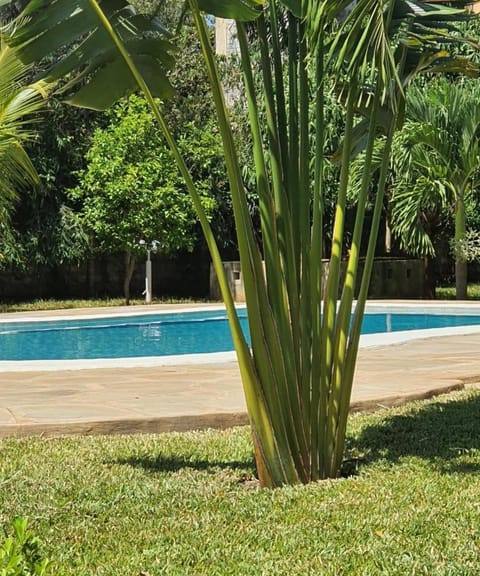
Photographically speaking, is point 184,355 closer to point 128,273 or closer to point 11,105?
point 11,105

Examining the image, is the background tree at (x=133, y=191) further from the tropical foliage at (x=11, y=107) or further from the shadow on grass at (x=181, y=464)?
the shadow on grass at (x=181, y=464)

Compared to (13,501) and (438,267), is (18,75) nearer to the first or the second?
(13,501)

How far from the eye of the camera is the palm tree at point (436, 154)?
20688 millimetres

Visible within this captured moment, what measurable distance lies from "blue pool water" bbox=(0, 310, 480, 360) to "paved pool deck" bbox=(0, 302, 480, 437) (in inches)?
161

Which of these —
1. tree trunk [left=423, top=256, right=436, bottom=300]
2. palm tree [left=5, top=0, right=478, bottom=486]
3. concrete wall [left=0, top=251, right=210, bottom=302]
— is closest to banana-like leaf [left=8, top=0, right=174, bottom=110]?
palm tree [left=5, top=0, right=478, bottom=486]

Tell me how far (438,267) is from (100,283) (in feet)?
35.8

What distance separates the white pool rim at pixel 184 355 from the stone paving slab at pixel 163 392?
1.10 ft

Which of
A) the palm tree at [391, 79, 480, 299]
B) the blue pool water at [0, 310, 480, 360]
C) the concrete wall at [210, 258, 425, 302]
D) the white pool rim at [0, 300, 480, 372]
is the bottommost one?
the blue pool water at [0, 310, 480, 360]

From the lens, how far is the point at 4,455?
530cm

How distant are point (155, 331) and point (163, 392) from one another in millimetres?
9697

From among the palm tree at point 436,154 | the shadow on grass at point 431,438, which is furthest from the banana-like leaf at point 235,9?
the palm tree at point 436,154

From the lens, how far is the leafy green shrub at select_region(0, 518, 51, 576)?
1843 mm

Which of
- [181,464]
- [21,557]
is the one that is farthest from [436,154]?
[21,557]

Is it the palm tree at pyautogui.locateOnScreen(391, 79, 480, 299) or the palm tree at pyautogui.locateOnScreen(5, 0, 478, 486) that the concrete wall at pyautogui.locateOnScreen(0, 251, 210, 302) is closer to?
the palm tree at pyautogui.locateOnScreen(391, 79, 480, 299)
